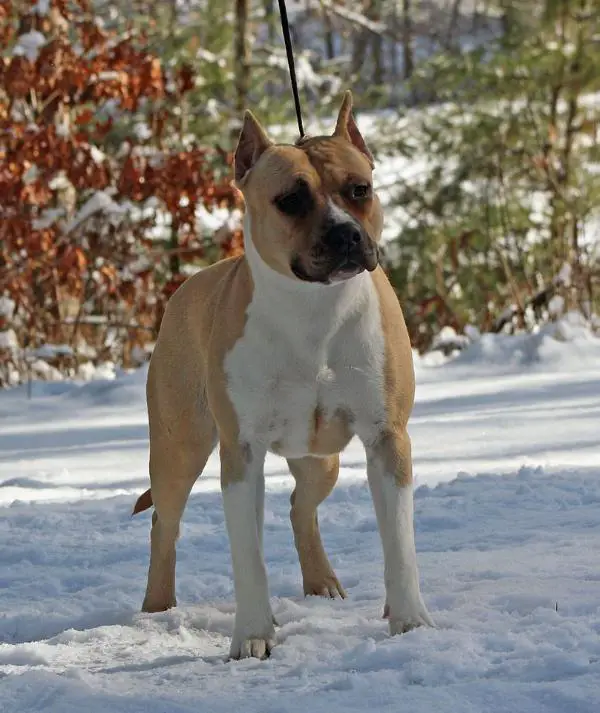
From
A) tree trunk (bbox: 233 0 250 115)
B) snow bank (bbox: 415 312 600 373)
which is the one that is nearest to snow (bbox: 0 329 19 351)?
snow bank (bbox: 415 312 600 373)

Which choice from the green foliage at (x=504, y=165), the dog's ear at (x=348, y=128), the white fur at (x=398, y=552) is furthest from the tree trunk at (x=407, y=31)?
the white fur at (x=398, y=552)

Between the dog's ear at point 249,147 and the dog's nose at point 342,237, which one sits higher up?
the dog's ear at point 249,147

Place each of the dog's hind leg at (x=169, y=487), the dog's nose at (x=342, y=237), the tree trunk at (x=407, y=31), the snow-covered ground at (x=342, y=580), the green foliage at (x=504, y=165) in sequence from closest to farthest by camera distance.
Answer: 1. the snow-covered ground at (x=342, y=580)
2. the dog's nose at (x=342, y=237)
3. the dog's hind leg at (x=169, y=487)
4. the green foliage at (x=504, y=165)
5. the tree trunk at (x=407, y=31)

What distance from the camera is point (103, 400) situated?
28.9 ft

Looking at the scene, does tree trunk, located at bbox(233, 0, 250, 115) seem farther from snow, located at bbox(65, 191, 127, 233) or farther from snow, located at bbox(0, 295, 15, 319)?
snow, located at bbox(0, 295, 15, 319)

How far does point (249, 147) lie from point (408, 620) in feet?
4.65

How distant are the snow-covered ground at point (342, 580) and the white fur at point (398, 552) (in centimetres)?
11

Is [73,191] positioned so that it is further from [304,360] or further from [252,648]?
[252,648]

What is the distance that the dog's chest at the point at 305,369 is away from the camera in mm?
3357

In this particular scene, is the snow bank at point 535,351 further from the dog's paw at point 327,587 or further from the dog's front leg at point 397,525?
the dog's front leg at point 397,525

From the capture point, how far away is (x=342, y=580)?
13.9ft

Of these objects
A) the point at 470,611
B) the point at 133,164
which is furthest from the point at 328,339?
the point at 133,164

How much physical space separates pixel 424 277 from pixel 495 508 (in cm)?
941

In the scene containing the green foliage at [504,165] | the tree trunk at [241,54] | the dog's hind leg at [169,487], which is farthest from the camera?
the tree trunk at [241,54]
